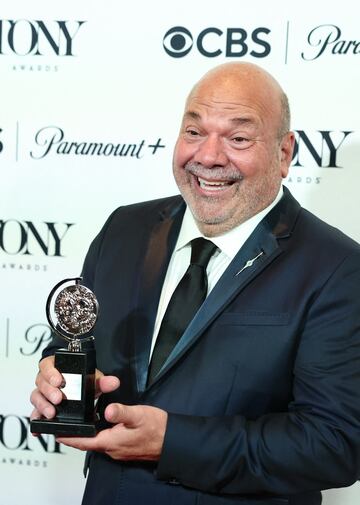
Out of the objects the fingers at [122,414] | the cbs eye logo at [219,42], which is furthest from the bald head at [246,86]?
the fingers at [122,414]

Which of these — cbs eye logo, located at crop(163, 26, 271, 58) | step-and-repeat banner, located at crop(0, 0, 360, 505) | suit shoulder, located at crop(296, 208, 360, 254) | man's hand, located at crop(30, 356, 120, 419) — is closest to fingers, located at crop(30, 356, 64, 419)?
man's hand, located at crop(30, 356, 120, 419)

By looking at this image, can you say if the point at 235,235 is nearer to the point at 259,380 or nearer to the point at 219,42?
the point at 259,380

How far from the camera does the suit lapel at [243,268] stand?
1430mm

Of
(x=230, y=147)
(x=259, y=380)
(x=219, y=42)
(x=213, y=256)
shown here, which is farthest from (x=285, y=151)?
(x=219, y=42)

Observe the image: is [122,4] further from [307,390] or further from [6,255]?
[307,390]

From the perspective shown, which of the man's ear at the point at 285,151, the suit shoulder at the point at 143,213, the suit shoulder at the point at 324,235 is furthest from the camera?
the suit shoulder at the point at 143,213

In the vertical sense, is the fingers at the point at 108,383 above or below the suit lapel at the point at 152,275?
below

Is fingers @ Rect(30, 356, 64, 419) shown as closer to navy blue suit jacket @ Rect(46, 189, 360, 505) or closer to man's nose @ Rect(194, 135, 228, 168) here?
navy blue suit jacket @ Rect(46, 189, 360, 505)

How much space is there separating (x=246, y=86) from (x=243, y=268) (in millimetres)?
333

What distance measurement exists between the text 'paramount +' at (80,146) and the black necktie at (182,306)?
0.62 meters

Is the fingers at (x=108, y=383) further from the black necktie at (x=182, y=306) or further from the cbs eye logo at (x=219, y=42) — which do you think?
the cbs eye logo at (x=219, y=42)

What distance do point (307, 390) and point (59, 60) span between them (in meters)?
1.16

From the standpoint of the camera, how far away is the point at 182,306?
150cm

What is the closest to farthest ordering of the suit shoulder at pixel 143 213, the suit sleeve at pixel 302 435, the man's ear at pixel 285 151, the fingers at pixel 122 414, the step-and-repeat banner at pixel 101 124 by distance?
1. the fingers at pixel 122 414
2. the suit sleeve at pixel 302 435
3. the man's ear at pixel 285 151
4. the suit shoulder at pixel 143 213
5. the step-and-repeat banner at pixel 101 124
